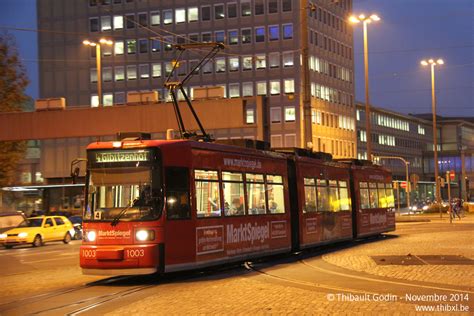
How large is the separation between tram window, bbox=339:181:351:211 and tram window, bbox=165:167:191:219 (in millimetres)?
11036

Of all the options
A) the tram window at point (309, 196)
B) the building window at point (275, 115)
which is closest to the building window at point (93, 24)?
the building window at point (275, 115)

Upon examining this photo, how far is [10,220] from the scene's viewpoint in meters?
41.2

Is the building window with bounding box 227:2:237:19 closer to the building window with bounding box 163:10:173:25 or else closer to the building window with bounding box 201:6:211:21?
the building window with bounding box 201:6:211:21

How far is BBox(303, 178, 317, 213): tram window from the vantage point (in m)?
23.4

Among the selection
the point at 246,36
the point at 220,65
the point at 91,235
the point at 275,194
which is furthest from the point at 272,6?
the point at 91,235

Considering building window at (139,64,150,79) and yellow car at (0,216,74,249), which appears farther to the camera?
building window at (139,64,150,79)

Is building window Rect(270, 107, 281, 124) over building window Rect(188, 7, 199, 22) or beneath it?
beneath

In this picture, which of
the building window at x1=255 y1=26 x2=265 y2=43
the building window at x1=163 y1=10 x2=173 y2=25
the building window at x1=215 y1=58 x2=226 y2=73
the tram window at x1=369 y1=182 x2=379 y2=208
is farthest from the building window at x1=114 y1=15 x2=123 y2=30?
the tram window at x1=369 y1=182 x2=379 y2=208

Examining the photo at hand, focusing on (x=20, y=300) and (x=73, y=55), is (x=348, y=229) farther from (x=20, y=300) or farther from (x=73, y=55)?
(x=73, y=55)

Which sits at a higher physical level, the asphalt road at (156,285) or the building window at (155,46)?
the building window at (155,46)

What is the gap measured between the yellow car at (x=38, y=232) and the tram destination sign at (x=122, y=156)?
22.5 meters

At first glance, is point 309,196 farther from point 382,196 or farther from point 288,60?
point 288,60

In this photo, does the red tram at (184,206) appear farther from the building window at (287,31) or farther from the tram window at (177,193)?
the building window at (287,31)

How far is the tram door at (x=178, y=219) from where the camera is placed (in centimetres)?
1619
